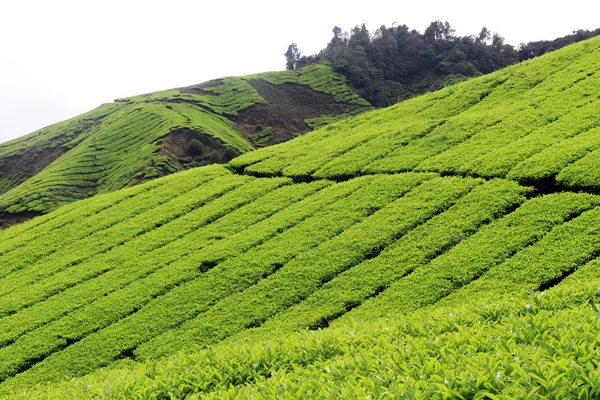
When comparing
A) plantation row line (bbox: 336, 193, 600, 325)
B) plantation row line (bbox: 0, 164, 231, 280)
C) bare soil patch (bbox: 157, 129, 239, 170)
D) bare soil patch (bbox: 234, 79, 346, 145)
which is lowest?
plantation row line (bbox: 336, 193, 600, 325)

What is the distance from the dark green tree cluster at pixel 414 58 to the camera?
108m

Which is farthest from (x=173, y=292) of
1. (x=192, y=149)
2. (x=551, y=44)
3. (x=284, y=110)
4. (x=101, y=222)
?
(x=551, y=44)

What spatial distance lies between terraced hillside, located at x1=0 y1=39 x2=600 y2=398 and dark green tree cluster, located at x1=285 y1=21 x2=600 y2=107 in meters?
79.5

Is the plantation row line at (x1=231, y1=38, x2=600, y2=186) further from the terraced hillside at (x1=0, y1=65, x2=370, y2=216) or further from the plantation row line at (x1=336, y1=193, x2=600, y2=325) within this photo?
the terraced hillside at (x1=0, y1=65, x2=370, y2=216)

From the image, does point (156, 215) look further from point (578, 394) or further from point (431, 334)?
point (578, 394)

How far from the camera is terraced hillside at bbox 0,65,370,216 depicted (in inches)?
2370

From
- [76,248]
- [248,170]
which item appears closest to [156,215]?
[76,248]

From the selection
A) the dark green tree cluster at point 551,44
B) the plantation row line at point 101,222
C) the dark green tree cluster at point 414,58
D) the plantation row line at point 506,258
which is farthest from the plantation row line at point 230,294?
the dark green tree cluster at point 551,44

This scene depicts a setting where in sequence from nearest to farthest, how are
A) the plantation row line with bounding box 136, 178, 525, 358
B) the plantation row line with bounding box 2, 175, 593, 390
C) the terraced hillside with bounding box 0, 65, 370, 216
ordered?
the plantation row line with bounding box 136, 178, 525, 358 < the plantation row line with bounding box 2, 175, 593, 390 < the terraced hillside with bounding box 0, 65, 370, 216

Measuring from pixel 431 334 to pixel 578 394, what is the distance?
3500 mm

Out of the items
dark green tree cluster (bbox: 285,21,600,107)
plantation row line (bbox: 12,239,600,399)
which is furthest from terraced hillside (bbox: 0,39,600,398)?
dark green tree cluster (bbox: 285,21,600,107)

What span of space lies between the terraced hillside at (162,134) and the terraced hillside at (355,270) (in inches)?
1132

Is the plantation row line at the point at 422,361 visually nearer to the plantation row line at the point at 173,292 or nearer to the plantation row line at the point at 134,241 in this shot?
the plantation row line at the point at 173,292

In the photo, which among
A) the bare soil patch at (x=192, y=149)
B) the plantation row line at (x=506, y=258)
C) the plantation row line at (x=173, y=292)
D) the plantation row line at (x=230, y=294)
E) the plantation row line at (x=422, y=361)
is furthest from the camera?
the bare soil patch at (x=192, y=149)
